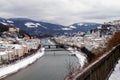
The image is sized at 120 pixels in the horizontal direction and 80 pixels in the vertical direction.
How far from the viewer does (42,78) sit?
35.2 m

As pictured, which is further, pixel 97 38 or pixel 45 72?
pixel 97 38

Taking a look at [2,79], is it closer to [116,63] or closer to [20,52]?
[116,63]

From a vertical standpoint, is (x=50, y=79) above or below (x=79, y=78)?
below

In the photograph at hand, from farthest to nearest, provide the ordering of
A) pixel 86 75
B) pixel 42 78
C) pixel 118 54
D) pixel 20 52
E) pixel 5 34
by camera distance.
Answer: pixel 5 34, pixel 20 52, pixel 42 78, pixel 118 54, pixel 86 75

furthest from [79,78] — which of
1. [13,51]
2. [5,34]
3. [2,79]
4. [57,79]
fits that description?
[5,34]

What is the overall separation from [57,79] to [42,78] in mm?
2814

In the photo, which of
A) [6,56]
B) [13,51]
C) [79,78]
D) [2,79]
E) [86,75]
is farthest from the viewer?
[13,51]

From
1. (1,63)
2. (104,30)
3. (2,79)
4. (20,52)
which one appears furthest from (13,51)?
(104,30)

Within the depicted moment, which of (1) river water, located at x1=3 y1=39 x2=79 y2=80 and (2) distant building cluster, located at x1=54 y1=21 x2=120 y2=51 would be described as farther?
(2) distant building cluster, located at x1=54 y1=21 x2=120 y2=51

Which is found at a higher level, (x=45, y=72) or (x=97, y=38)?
(x=97, y=38)

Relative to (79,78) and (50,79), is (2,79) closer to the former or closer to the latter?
(50,79)

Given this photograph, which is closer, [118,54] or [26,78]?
[118,54]

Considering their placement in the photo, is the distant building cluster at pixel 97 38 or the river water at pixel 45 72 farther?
the distant building cluster at pixel 97 38

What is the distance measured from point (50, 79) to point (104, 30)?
108m
